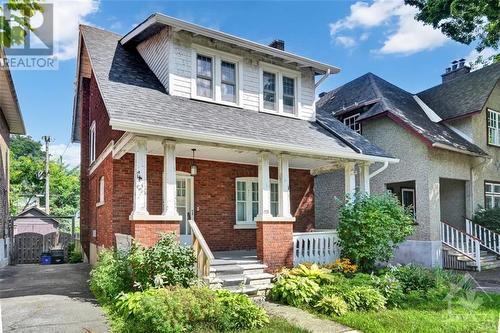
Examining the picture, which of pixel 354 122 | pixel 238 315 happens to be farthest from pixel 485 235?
pixel 238 315

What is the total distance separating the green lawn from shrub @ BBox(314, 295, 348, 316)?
0.57ft

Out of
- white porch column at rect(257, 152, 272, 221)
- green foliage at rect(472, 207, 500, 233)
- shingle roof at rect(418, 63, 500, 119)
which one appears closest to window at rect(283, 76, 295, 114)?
white porch column at rect(257, 152, 272, 221)

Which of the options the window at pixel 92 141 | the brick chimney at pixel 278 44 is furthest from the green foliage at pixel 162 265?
the brick chimney at pixel 278 44

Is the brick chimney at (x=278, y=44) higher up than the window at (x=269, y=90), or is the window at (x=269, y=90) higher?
the brick chimney at (x=278, y=44)

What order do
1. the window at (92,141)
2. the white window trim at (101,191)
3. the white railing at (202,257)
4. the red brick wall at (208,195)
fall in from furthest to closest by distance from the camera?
the window at (92,141) → the white window trim at (101,191) → the red brick wall at (208,195) → the white railing at (202,257)

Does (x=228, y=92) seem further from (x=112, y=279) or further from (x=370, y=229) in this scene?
(x=112, y=279)

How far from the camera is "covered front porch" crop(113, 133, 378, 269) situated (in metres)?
8.16

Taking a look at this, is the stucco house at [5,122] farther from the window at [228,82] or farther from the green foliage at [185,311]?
the green foliage at [185,311]

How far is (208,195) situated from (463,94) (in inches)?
487

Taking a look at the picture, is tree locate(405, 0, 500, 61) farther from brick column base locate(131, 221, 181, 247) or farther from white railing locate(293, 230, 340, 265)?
brick column base locate(131, 221, 181, 247)

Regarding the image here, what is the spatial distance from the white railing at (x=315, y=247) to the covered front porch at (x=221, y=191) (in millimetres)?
105

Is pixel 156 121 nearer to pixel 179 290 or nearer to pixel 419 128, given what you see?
pixel 179 290

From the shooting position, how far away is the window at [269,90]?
1238cm

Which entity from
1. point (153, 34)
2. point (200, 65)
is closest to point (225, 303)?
point (200, 65)
